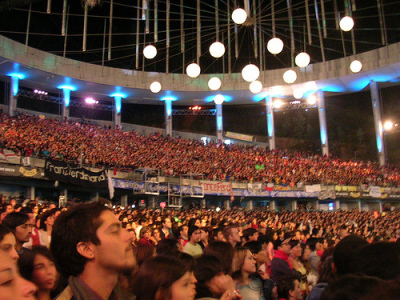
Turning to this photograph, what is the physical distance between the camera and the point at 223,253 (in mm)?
4051

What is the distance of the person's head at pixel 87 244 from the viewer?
6.80 feet

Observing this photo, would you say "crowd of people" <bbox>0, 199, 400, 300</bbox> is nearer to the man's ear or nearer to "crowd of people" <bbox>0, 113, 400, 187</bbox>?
the man's ear

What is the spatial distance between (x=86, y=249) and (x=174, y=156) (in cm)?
2593

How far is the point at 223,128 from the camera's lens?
38969 mm

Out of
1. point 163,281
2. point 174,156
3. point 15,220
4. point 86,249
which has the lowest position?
point 163,281

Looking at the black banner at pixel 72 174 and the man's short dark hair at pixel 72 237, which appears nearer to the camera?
the man's short dark hair at pixel 72 237

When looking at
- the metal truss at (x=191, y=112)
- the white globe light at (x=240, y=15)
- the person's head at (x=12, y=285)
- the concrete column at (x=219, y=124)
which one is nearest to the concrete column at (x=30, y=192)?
the white globe light at (x=240, y=15)

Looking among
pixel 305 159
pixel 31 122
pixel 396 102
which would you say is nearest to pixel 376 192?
pixel 305 159

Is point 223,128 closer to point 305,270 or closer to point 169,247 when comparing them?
point 305,270

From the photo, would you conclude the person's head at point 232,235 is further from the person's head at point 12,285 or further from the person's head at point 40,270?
the person's head at point 12,285

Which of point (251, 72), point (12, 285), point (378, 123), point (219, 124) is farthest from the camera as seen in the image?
point (219, 124)

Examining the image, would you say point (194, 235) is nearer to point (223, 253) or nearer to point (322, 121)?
point (223, 253)

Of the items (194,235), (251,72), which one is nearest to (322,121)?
(251,72)

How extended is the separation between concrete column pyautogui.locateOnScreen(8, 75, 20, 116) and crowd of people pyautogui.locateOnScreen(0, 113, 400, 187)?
306 cm
